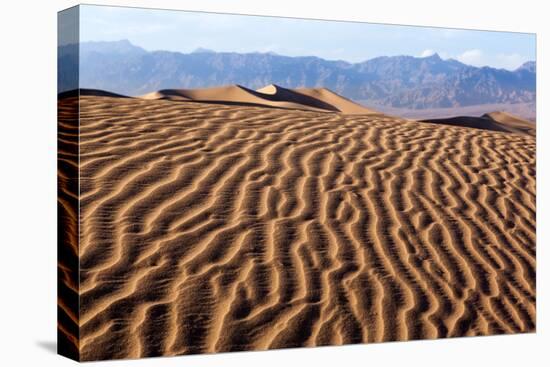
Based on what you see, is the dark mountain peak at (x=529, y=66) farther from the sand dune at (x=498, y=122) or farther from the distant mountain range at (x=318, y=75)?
the sand dune at (x=498, y=122)

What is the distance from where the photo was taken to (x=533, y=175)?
9.66 metres

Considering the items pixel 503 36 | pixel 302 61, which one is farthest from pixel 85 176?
pixel 503 36

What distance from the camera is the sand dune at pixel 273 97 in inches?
325

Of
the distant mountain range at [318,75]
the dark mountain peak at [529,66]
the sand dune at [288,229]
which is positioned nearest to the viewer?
the sand dune at [288,229]

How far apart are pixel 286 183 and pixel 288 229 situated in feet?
1.57

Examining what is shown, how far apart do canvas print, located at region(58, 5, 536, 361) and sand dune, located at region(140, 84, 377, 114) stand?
0.02m

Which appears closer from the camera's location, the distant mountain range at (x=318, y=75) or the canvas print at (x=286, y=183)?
the canvas print at (x=286, y=183)

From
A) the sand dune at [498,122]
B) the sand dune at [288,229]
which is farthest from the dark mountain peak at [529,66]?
the sand dune at [288,229]

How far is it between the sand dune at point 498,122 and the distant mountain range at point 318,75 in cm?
14

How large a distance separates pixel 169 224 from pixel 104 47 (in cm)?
144

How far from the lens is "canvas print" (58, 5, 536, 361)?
7.62 metres

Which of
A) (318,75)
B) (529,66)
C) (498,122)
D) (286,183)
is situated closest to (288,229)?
(286,183)

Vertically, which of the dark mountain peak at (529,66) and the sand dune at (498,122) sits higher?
the dark mountain peak at (529,66)

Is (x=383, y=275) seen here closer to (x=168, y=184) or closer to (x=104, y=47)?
(x=168, y=184)
